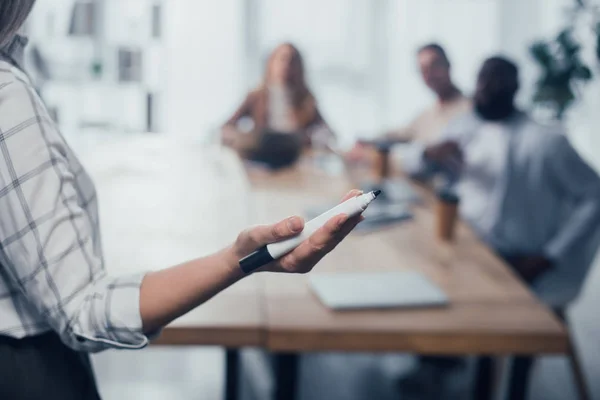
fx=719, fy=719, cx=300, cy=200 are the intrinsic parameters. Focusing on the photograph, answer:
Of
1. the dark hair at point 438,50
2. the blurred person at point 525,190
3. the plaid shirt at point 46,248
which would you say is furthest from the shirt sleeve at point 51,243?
the dark hair at point 438,50

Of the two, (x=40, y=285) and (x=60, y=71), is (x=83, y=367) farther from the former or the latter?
(x=60, y=71)

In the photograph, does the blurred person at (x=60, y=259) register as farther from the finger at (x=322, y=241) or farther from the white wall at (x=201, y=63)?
the white wall at (x=201, y=63)

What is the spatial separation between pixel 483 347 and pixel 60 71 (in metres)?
3.81

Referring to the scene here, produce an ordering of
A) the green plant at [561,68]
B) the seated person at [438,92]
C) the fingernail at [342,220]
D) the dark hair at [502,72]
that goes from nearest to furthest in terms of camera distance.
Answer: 1. the fingernail at [342,220]
2. the dark hair at [502,72]
3. the green plant at [561,68]
4. the seated person at [438,92]

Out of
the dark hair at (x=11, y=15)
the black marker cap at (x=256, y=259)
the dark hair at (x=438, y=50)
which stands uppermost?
the dark hair at (x=11, y=15)

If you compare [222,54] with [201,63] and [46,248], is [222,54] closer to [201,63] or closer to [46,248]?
[201,63]

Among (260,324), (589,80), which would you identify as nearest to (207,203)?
(260,324)

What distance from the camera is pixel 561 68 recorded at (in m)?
2.36

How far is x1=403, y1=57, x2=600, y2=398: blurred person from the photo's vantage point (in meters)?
1.93

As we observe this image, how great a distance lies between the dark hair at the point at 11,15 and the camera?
0.63m

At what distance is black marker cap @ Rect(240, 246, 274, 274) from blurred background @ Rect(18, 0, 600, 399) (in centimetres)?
369

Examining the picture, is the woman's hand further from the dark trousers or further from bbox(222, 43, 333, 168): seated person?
bbox(222, 43, 333, 168): seated person

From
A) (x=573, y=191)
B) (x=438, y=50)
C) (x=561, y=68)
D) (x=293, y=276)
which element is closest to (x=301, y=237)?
(x=293, y=276)

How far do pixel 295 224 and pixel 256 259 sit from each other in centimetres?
5
